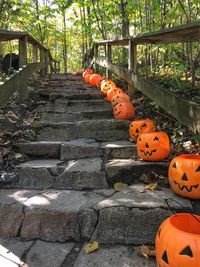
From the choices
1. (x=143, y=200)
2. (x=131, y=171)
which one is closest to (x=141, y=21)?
(x=131, y=171)

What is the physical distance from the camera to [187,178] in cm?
278

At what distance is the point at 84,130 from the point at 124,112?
698 mm

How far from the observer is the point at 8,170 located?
11.4ft

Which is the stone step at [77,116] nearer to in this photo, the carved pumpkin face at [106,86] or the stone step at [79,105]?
the stone step at [79,105]

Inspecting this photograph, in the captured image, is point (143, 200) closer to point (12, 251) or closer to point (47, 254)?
point (47, 254)

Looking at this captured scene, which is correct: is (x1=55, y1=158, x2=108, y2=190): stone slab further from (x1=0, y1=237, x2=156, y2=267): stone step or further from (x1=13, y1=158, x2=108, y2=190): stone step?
(x1=0, y1=237, x2=156, y2=267): stone step

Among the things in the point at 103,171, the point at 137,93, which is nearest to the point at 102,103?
the point at 137,93

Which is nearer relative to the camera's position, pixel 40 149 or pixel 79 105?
pixel 40 149

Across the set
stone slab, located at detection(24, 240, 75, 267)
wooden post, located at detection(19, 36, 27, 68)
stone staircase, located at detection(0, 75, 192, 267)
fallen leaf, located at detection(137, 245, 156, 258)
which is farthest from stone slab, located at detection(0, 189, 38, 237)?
wooden post, located at detection(19, 36, 27, 68)

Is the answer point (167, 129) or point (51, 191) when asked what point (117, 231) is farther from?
point (167, 129)

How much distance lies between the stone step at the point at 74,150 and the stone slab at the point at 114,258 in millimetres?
1379

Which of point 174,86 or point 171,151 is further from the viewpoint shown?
point 174,86

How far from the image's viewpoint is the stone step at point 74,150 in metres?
3.77

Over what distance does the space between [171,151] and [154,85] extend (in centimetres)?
81
